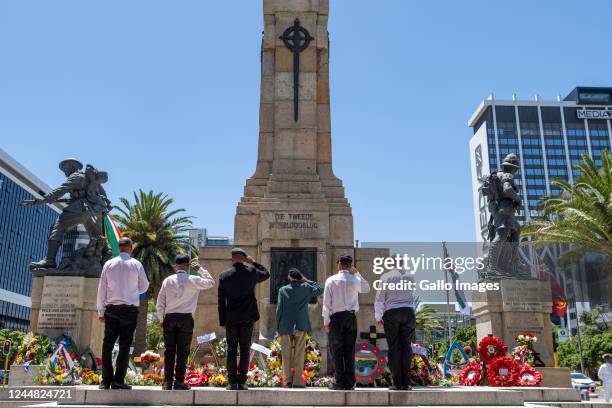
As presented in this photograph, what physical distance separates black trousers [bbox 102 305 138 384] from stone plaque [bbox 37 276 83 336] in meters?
8.06

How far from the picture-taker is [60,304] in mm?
14508

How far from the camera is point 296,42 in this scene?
55.8 feet

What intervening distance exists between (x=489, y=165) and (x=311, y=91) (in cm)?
11353

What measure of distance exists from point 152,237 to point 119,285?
25.9m

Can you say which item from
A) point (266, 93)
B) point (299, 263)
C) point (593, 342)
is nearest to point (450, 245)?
point (299, 263)

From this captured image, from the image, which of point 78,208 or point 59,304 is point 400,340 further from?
point 78,208

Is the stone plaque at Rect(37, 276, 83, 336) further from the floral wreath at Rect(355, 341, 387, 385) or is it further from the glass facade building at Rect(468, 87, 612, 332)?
the glass facade building at Rect(468, 87, 612, 332)

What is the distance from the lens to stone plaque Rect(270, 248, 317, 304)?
1391 centimetres

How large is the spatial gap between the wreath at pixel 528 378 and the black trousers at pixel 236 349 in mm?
7025

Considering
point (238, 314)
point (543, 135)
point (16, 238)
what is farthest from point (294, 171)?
point (543, 135)

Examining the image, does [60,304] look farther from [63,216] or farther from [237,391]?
[237,391]

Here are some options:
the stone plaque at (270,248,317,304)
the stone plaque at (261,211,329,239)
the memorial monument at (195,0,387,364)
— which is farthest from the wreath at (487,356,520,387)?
the stone plaque at (261,211,329,239)

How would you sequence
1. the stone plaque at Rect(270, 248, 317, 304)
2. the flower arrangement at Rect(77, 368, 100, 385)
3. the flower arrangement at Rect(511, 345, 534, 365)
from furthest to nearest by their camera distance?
1. the stone plaque at Rect(270, 248, 317, 304)
2. the flower arrangement at Rect(511, 345, 534, 365)
3. the flower arrangement at Rect(77, 368, 100, 385)

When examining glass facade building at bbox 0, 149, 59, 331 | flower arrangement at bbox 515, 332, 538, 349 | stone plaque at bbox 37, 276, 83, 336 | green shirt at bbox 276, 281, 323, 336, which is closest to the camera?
green shirt at bbox 276, 281, 323, 336
